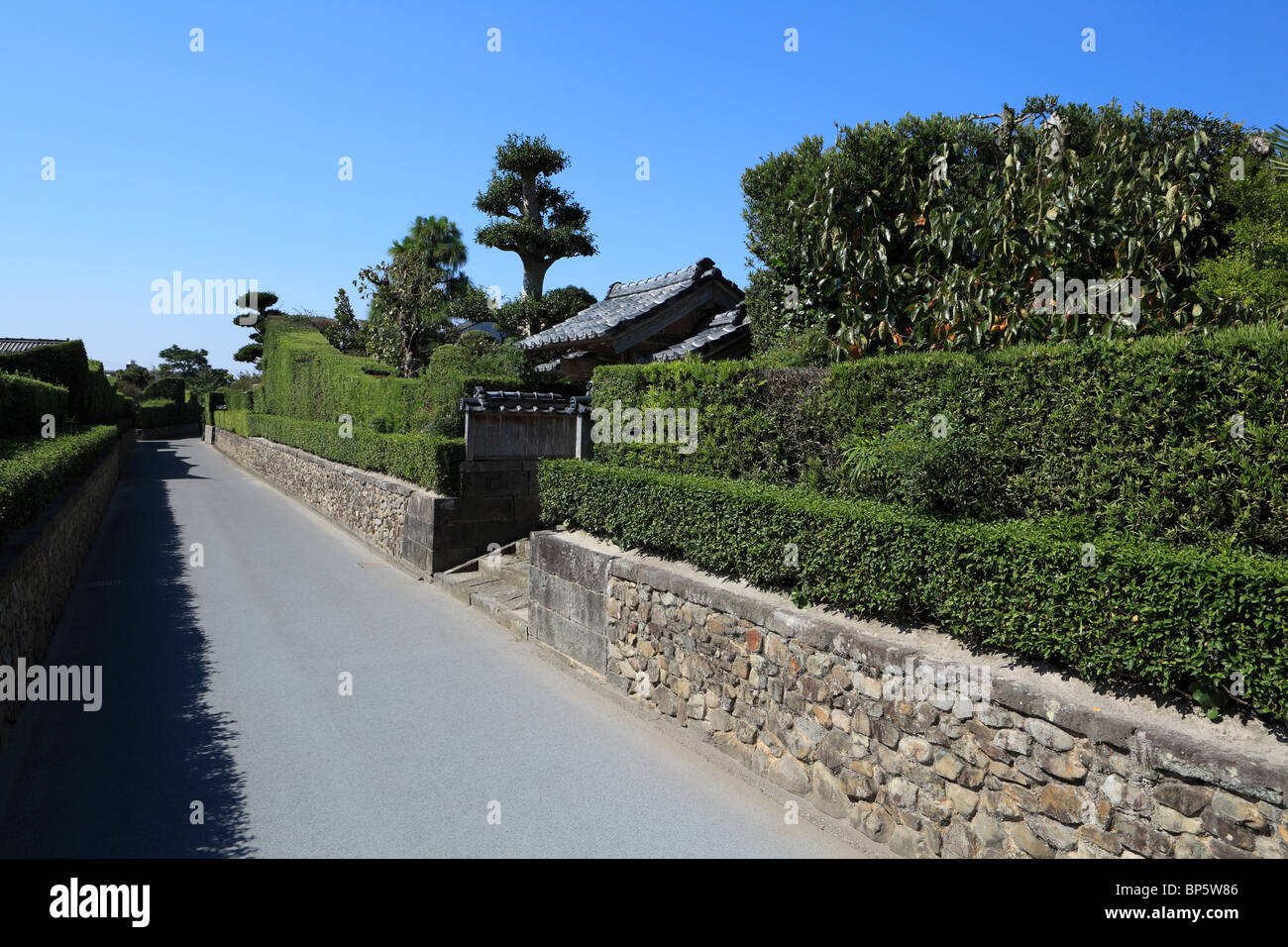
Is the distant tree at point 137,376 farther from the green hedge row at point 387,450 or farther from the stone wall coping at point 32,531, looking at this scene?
the stone wall coping at point 32,531

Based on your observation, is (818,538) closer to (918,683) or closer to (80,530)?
(918,683)

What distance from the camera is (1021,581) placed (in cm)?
451

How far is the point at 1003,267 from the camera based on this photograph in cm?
784

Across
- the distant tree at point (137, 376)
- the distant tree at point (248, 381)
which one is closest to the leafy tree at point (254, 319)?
the distant tree at point (248, 381)

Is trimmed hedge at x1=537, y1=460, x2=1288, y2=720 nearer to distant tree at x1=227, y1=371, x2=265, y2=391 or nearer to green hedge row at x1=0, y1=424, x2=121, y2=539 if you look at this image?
green hedge row at x1=0, y1=424, x2=121, y2=539

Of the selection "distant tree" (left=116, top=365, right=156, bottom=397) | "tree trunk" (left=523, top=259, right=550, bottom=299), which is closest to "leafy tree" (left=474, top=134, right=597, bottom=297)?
"tree trunk" (left=523, top=259, right=550, bottom=299)

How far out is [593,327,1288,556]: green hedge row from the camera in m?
4.26

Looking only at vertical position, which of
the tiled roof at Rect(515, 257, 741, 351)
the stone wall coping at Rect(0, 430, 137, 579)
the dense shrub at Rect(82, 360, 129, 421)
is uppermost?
the tiled roof at Rect(515, 257, 741, 351)

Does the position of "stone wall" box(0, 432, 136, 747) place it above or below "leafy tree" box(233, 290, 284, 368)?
below

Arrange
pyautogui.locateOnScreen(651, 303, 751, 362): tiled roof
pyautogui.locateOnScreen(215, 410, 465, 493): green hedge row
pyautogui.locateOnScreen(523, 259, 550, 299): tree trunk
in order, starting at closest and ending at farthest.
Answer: pyautogui.locateOnScreen(215, 410, 465, 493): green hedge row → pyautogui.locateOnScreen(651, 303, 751, 362): tiled roof → pyautogui.locateOnScreen(523, 259, 550, 299): tree trunk

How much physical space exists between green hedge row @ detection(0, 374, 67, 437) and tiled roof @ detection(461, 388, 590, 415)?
8.99m

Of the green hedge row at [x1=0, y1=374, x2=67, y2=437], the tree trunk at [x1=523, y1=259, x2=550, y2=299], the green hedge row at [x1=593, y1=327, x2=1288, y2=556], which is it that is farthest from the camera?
the tree trunk at [x1=523, y1=259, x2=550, y2=299]

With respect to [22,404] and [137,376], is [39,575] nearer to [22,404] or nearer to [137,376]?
[22,404]
